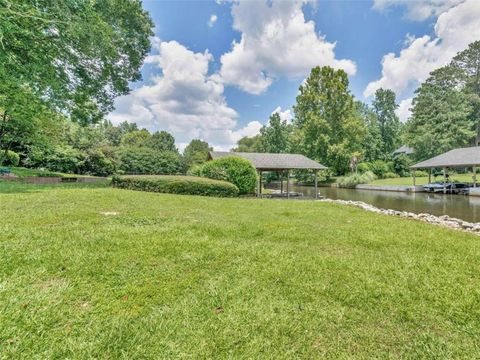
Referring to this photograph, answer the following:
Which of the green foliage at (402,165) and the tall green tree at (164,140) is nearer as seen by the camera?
the green foliage at (402,165)

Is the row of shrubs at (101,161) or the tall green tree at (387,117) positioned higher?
the tall green tree at (387,117)

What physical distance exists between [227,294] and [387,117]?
2174 inches

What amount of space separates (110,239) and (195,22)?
13.3 m

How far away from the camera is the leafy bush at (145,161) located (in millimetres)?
37281

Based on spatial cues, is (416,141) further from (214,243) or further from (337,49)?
(214,243)

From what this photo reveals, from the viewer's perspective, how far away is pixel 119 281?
120 inches

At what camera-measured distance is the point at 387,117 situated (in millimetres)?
47781

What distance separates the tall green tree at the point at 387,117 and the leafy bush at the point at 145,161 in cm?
3913

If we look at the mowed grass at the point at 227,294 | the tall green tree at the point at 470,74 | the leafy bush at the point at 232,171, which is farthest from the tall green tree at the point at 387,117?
the mowed grass at the point at 227,294

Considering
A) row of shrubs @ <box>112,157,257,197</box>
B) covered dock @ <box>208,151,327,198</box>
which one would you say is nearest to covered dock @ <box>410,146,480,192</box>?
covered dock @ <box>208,151,327,198</box>

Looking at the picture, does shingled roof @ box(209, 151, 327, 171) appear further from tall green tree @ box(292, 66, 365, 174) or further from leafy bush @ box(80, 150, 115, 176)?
leafy bush @ box(80, 150, 115, 176)

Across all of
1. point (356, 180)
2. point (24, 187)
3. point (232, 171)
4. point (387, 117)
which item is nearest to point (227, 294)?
point (24, 187)

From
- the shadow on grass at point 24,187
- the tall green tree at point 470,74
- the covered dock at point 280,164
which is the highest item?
the tall green tree at point 470,74

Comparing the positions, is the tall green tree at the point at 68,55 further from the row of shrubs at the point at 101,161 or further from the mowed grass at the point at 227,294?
the row of shrubs at the point at 101,161
